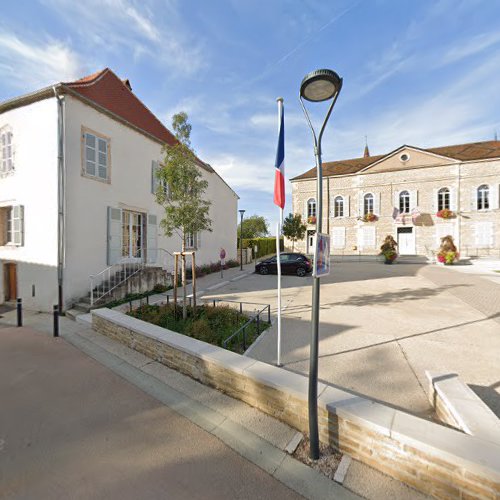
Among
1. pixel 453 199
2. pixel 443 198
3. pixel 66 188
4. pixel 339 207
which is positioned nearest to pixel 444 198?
pixel 443 198

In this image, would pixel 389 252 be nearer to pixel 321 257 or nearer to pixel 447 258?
pixel 447 258

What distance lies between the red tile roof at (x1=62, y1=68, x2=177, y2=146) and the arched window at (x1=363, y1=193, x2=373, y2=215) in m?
20.2

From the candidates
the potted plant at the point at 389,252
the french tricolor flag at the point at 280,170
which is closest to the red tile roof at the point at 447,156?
the potted plant at the point at 389,252

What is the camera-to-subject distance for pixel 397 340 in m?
5.00

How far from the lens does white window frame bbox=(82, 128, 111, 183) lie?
327 inches

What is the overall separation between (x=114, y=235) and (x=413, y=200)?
2495cm

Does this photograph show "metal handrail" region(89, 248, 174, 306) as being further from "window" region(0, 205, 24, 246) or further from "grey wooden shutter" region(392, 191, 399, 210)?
"grey wooden shutter" region(392, 191, 399, 210)

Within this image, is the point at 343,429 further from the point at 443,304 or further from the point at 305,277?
the point at 305,277

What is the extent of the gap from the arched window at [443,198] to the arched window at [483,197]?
6.99ft

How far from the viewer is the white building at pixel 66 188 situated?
774 cm

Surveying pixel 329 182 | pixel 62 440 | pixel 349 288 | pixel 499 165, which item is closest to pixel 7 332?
pixel 62 440

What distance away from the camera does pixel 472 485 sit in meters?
1.78

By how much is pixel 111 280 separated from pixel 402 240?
24431 millimetres

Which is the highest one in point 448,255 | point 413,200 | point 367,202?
point 367,202
